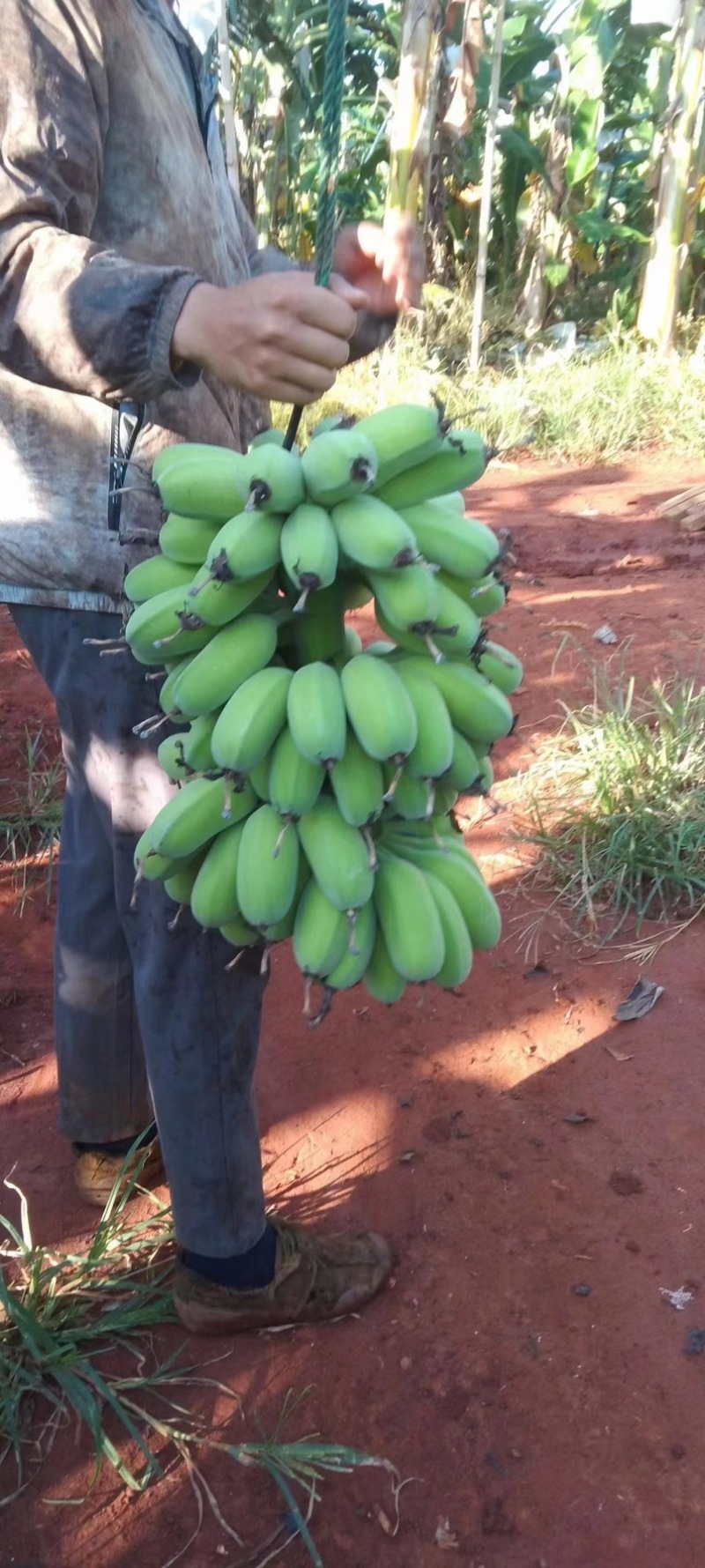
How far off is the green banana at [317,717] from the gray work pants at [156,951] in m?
0.54

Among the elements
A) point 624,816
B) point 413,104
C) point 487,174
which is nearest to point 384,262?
point 624,816

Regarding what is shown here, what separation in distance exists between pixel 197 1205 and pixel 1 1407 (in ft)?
1.54

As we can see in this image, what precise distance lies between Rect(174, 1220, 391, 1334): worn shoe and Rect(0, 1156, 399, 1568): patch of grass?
94mm

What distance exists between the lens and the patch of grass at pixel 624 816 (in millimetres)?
3209

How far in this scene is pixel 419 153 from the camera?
8.82 metres

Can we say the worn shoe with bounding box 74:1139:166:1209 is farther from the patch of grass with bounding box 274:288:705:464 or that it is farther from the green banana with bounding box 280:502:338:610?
the patch of grass with bounding box 274:288:705:464

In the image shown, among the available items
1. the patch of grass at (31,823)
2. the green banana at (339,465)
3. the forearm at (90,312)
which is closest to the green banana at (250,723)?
the green banana at (339,465)

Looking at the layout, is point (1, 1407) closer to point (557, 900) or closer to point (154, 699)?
point (154, 699)

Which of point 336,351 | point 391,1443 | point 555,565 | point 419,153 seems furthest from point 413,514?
point 419,153

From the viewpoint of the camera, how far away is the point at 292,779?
126 centimetres

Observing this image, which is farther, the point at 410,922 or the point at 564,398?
the point at 564,398

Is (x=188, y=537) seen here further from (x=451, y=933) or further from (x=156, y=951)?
(x=156, y=951)

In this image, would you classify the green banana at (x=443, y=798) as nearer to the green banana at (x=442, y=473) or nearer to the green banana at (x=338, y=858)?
the green banana at (x=338, y=858)

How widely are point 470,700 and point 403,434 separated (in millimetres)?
300
